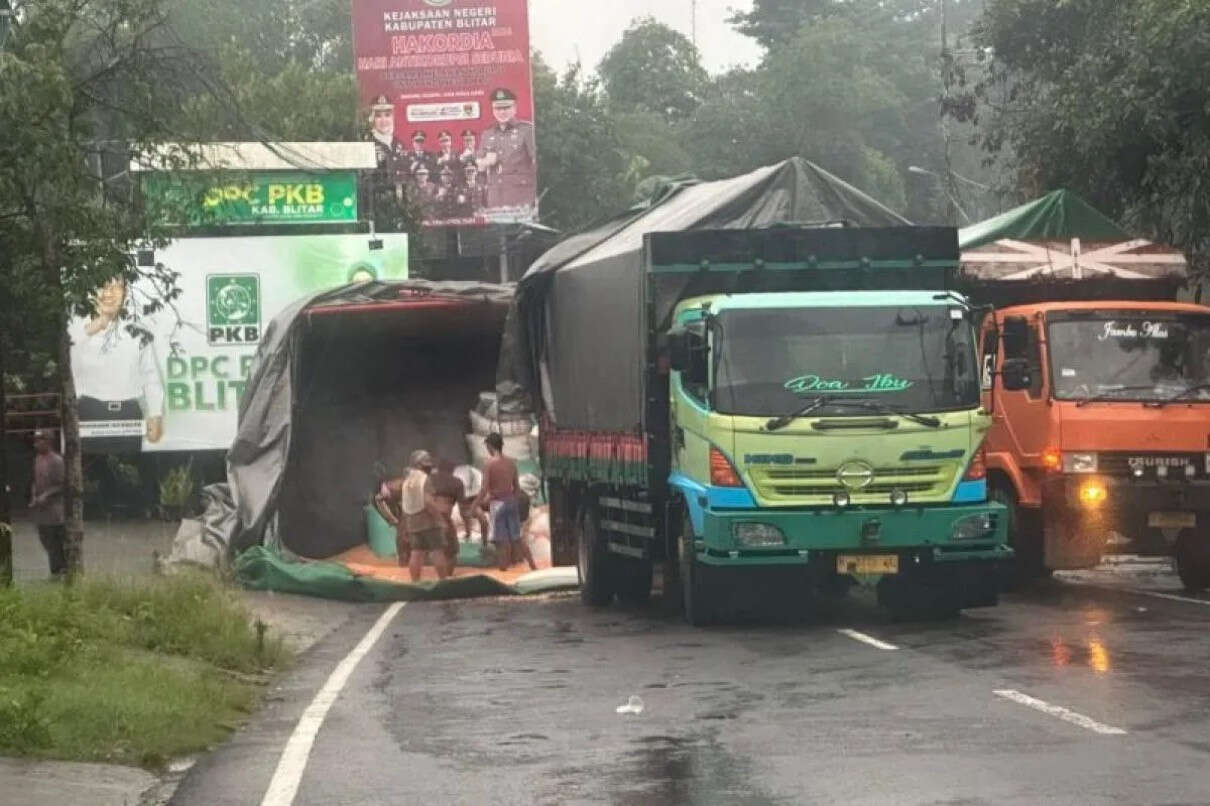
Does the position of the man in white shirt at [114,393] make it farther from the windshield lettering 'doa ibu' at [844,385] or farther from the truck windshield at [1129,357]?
the windshield lettering 'doa ibu' at [844,385]

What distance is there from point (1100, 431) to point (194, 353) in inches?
845

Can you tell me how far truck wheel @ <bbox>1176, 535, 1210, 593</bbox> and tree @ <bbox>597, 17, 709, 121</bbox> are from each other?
75.9 meters

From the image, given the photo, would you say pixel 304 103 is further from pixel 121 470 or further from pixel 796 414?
pixel 796 414

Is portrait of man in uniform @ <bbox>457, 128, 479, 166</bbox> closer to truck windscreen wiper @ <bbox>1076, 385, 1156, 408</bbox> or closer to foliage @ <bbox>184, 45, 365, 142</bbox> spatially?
foliage @ <bbox>184, 45, 365, 142</bbox>

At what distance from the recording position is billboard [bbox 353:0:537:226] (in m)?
58.8

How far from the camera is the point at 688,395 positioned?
17.5 meters

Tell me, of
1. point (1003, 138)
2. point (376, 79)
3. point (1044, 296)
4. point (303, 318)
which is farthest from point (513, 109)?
point (1044, 296)

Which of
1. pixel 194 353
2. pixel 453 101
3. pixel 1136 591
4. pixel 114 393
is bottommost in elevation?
pixel 1136 591

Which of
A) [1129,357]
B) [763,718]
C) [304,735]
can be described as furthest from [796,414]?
[304,735]

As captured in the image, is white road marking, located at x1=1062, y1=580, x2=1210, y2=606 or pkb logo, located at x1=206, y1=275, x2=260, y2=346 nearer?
white road marking, located at x1=1062, y1=580, x2=1210, y2=606

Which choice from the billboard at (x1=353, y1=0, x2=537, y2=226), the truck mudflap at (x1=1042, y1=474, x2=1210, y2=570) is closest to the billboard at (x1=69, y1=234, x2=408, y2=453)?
the truck mudflap at (x1=1042, y1=474, x2=1210, y2=570)

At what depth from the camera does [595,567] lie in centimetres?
2075

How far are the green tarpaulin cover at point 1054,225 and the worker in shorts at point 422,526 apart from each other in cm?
648

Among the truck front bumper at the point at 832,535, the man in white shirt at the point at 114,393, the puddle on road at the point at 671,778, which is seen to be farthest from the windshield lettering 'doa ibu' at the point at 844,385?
the man in white shirt at the point at 114,393
